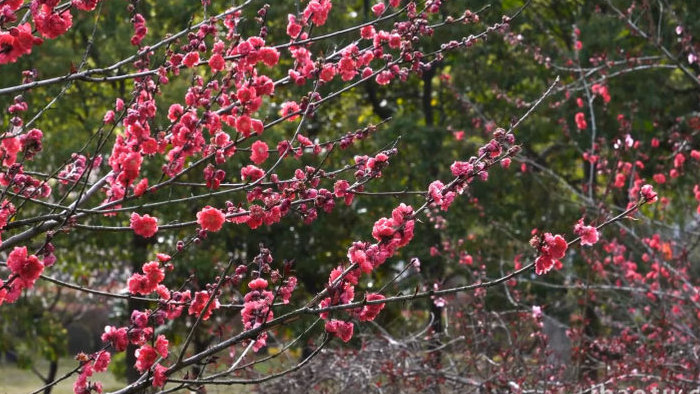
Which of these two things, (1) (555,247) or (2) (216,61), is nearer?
(1) (555,247)

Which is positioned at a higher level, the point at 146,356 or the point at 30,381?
the point at 146,356

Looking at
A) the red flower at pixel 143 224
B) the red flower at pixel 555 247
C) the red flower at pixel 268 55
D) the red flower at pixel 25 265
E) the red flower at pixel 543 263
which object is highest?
the red flower at pixel 268 55

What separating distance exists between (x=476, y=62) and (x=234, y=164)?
418 cm

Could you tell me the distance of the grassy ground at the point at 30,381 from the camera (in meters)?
18.6

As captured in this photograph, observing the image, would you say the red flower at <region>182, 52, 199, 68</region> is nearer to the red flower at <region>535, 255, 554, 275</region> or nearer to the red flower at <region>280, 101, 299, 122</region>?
the red flower at <region>280, 101, 299, 122</region>

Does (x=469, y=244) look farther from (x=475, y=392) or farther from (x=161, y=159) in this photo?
(x=475, y=392)

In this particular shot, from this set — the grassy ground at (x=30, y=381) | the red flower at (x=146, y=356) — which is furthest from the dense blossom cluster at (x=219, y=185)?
the grassy ground at (x=30, y=381)

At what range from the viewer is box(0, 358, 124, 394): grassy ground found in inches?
734

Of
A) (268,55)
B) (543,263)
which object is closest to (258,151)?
(268,55)

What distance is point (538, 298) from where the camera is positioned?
1334cm

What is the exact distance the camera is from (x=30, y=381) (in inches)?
822

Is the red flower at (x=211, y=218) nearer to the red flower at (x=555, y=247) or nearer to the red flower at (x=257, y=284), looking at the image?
the red flower at (x=257, y=284)

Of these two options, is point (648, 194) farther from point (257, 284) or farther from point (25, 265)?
point (25, 265)

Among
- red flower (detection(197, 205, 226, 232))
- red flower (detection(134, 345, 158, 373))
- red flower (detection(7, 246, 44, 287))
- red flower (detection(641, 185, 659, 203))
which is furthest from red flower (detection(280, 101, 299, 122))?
red flower (detection(641, 185, 659, 203))
